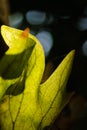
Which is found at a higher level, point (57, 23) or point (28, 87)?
point (28, 87)

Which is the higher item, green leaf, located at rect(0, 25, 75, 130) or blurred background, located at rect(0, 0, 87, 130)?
green leaf, located at rect(0, 25, 75, 130)

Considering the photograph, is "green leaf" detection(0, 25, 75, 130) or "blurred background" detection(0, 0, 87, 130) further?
"blurred background" detection(0, 0, 87, 130)

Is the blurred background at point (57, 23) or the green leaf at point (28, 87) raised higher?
the green leaf at point (28, 87)

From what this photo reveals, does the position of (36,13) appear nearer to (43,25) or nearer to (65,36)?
(43,25)

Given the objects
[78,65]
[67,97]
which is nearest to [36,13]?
[78,65]

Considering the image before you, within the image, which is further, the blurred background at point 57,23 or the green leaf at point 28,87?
the blurred background at point 57,23

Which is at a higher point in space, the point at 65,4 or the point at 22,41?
the point at 22,41

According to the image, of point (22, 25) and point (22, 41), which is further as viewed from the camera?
point (22, 25)

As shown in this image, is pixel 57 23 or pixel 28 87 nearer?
pixel 28 87
